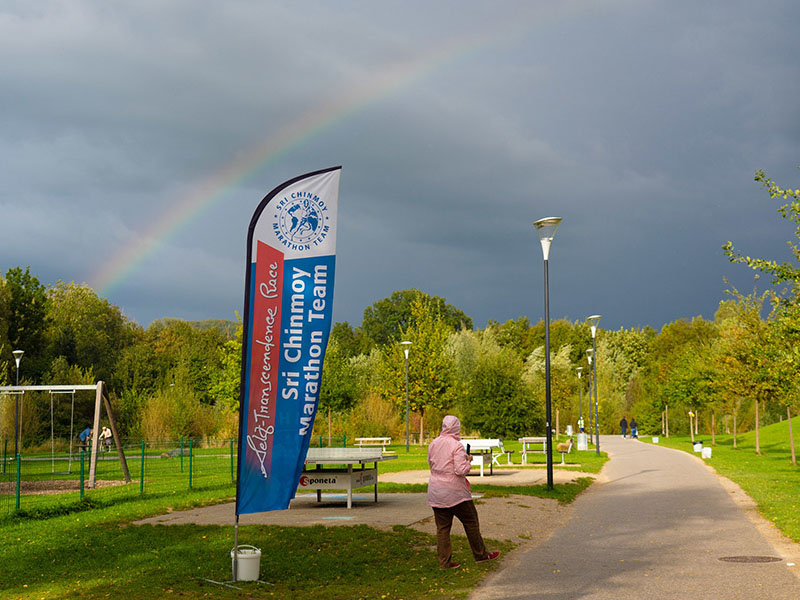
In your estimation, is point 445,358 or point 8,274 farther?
point 8,274

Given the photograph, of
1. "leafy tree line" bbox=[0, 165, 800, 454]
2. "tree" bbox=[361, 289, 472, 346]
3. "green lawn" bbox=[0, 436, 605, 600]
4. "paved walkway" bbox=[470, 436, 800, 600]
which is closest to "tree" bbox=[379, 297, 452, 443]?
"leafy tree line" bbox=[0, 165, 800, 454]

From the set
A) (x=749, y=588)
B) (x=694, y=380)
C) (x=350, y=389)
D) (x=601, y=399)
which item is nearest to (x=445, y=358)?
(x=350, y=389)

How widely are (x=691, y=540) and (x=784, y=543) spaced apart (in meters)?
1.14

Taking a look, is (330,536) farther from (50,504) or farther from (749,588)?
(50,504)

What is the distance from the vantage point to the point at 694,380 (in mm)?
47906

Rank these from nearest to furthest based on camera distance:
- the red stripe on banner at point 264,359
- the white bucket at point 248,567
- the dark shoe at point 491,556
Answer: the white bucket at point 248,567 < the red stripe on banner at point 264,359 < the dark shoe at point 491,556

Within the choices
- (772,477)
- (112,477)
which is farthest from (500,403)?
(112,477)

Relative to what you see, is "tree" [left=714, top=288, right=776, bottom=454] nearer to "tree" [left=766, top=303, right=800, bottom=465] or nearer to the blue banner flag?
"tree" [left=766, top=303, right=800, bottom=465]

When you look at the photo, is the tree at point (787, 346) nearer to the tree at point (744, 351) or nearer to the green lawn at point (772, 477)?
the green lawn at point (772, 477)

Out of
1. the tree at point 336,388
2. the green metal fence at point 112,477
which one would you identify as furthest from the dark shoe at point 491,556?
the tree at point 336,388

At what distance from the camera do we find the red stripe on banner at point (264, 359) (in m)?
8.34

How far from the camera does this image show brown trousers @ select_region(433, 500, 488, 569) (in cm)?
888

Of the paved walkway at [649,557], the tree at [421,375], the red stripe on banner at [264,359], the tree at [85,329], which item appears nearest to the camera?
the paved walkway at [649,557]

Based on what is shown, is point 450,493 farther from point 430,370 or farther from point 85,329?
point 85,329
